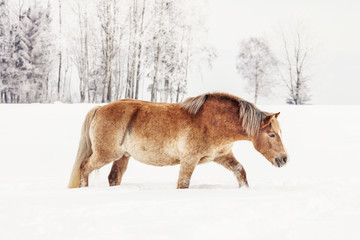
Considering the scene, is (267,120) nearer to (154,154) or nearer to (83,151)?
(154,154)

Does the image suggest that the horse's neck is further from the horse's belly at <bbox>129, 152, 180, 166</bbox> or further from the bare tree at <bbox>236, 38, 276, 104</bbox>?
the bare tree at <bbox>236, 38, 276, 104</bbox>

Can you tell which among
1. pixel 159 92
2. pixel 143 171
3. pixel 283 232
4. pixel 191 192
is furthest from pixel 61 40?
pixel 283 232

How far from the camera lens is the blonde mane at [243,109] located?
3.46 meters

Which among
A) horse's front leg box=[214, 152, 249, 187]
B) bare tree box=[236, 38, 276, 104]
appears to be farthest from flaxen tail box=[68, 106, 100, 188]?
bare tree box=[236, 38, 276, 104]

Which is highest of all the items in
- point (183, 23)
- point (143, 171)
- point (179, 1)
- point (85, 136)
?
point (179, 1)

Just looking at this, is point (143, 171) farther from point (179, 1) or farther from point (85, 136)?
point (179, 1)

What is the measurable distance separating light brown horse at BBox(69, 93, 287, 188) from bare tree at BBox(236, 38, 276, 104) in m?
11.4

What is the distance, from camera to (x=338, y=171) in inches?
227

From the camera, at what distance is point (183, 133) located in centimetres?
353

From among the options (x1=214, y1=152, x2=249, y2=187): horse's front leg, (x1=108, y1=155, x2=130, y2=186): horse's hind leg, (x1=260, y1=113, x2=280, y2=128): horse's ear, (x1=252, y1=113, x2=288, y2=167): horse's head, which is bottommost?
(x1=108, y1=155, x2=130, y2=186): horse's hind leg

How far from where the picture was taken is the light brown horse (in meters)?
3.48

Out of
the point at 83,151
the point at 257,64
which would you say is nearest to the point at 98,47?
the point at 257,64

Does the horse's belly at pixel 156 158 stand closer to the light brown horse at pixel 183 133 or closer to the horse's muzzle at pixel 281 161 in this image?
the light brown horse at pixel 183 133

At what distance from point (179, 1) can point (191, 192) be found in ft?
39.0
